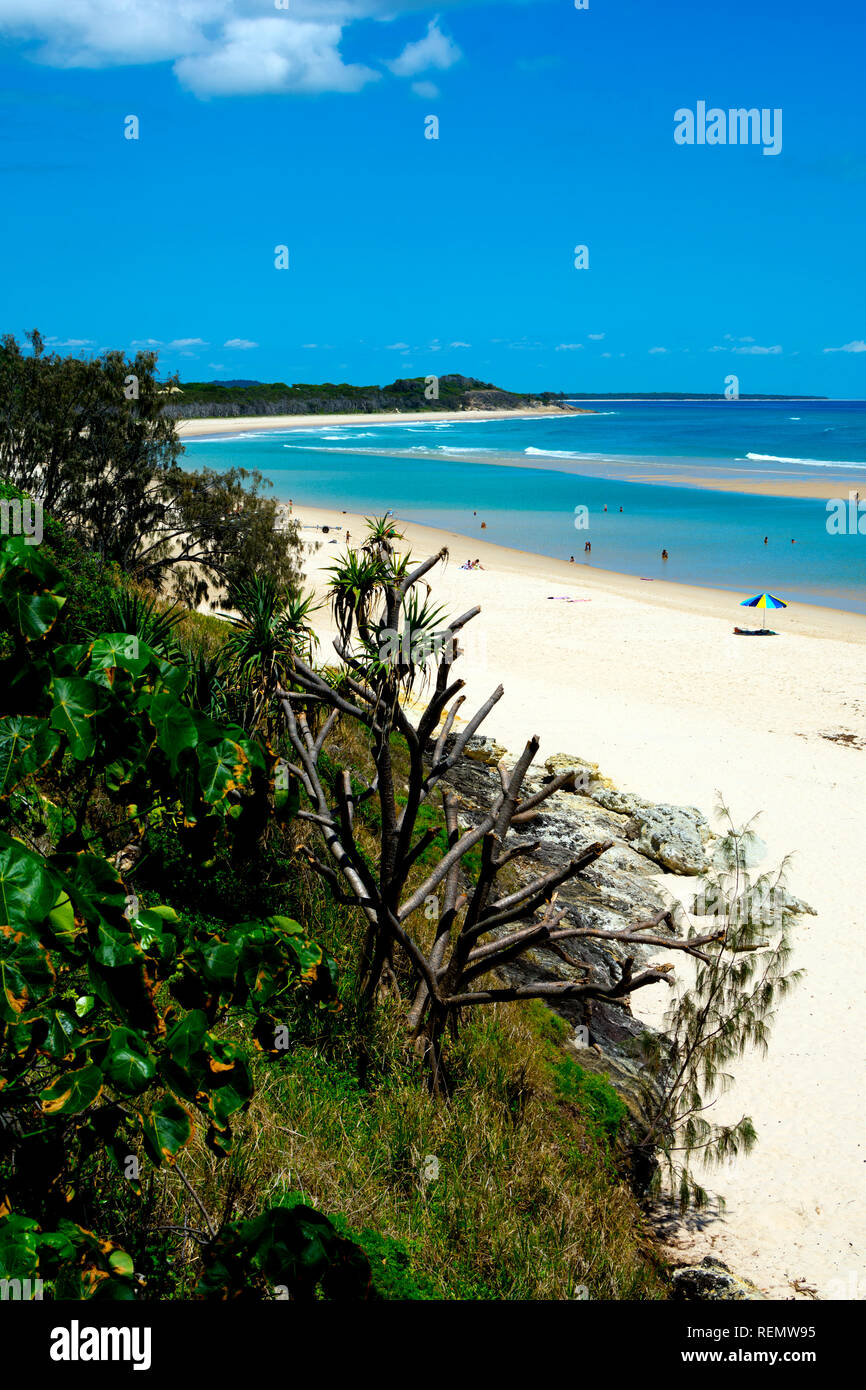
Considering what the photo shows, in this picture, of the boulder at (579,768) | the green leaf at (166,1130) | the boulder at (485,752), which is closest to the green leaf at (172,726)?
the green leaf at (166,1130)

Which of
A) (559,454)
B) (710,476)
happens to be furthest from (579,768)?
(559,454)

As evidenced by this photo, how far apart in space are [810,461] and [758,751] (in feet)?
268

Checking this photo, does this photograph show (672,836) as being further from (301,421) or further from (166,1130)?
(301,421)

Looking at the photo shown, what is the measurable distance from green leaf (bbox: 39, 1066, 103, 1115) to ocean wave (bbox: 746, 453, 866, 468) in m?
92.4

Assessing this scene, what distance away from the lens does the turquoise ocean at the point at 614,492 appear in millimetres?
44134

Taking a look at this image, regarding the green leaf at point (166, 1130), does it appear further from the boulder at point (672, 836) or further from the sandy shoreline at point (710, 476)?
the sandy shoreline at point (710, 476)

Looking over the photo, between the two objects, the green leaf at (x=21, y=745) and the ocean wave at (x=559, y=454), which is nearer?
the green leaf at (x=21, y=745)

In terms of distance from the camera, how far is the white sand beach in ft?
26.7

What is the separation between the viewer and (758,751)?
62.8 feet

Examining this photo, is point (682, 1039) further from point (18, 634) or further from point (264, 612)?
point (18, 634)

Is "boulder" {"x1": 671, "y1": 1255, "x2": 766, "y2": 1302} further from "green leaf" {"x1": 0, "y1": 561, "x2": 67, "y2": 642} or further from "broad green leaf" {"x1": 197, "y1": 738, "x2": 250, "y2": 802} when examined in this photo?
"green leaf" {"x1": 0, "y1": 561, "x2": 67, "y2": 642}

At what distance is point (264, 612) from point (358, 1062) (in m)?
4.02

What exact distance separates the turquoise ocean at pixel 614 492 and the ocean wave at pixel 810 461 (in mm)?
186

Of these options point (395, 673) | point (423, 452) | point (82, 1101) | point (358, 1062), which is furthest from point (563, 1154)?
point (423, 452)
